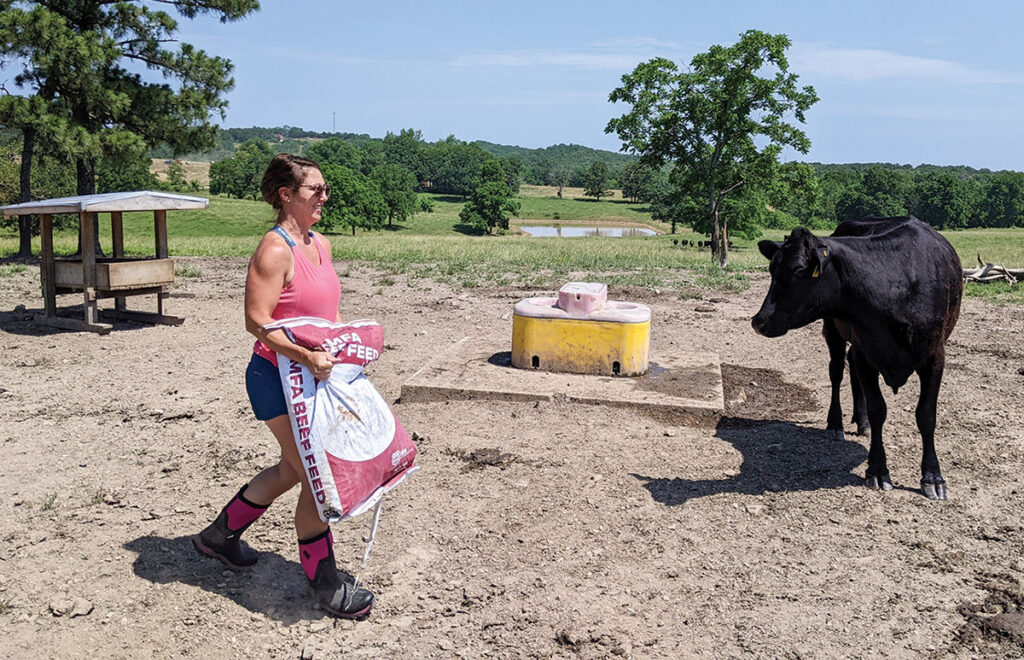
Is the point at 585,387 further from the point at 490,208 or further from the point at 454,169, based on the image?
the point at 454,169

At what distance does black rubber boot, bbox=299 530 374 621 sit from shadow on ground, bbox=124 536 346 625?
12cm

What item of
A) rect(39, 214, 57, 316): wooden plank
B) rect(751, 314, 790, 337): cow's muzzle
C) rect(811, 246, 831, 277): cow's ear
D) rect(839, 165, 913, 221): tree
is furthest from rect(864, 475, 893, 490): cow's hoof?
rect(839, 165, 913, 221): tree

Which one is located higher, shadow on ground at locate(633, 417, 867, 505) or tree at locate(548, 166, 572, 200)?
tree at locate(548, 166, 572, 200)

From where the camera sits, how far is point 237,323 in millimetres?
12156

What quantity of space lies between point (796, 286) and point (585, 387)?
2.49 m

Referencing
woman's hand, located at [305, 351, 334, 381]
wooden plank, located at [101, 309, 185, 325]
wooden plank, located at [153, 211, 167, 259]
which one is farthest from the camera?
wooden plank, located at [153, 211, 167, 259]

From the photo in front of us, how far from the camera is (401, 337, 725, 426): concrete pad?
22.7 ft

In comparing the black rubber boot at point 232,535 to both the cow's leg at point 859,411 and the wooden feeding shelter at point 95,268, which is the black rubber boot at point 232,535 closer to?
the cow's leg at point 859,411

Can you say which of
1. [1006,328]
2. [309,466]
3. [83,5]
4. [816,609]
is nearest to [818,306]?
[816,609]

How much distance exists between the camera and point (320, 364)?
11.4 feet

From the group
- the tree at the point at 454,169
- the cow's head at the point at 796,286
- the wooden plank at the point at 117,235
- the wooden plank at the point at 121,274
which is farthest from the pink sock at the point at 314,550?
the tree at the point at 454,169

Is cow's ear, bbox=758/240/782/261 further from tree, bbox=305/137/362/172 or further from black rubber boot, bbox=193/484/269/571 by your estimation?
tree, bbox=305/137/362/172

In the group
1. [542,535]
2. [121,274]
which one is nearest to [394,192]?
[121,274]

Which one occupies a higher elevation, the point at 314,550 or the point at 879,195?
the point at 879,195
